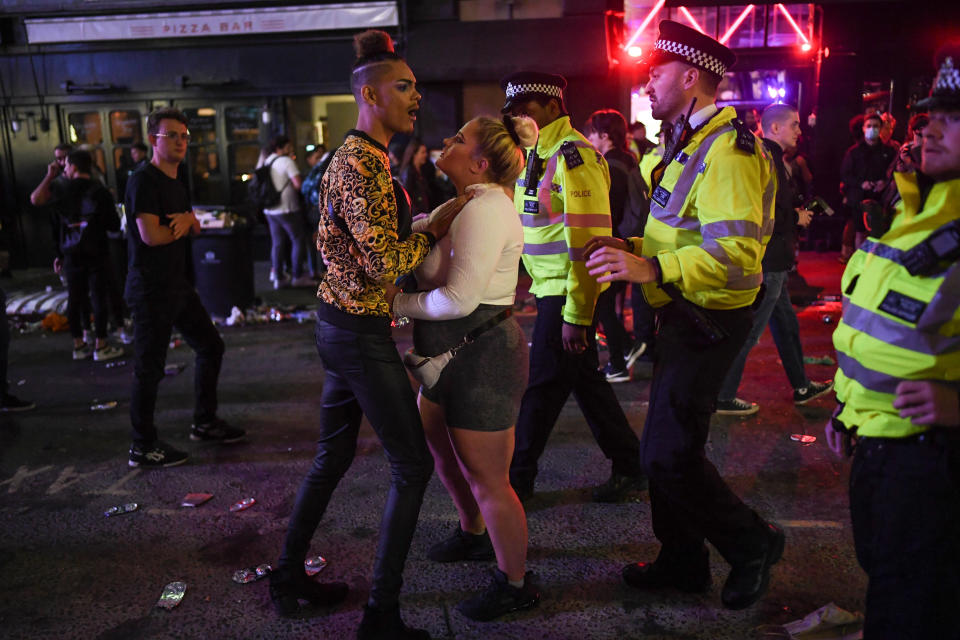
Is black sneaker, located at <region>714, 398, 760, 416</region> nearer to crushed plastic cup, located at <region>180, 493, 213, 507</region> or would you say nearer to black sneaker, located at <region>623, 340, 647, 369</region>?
black sneaker, located at <region>623, 340, 647, 369</region>

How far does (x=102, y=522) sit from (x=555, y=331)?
8.96ft

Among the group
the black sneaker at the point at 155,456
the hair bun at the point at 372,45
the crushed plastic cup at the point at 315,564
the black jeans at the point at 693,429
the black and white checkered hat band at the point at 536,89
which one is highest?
the hair bun at the point at 372,45

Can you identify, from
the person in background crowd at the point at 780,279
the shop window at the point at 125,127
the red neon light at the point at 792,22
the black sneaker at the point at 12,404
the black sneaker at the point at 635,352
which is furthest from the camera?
the shop window at the point at 125,127

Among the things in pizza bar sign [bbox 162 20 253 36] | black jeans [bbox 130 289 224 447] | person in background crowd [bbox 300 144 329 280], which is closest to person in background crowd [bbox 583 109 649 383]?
black jeans [bbox 130 289 224 447]

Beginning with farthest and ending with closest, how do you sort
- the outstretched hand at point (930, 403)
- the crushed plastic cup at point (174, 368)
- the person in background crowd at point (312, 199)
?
the person in background crowd at point (312, 199)
the crushed plastic cup at point (174, 368)
the outstretched hand at point (930, 403)

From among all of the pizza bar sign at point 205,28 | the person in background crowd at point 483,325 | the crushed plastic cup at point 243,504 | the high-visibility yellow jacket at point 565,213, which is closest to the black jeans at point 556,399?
the high-visibility yellow jacket at point 565,213

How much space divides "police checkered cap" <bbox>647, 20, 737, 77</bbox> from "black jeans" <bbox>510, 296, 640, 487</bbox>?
1.39 m

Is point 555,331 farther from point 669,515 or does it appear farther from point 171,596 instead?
point 171,596

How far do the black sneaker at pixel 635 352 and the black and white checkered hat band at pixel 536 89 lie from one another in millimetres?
3353

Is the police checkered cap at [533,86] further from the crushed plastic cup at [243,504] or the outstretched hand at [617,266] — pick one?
the crushed plastic cup at [243,504]

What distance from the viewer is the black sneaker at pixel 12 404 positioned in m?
6.24

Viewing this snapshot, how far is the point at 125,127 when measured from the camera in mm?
13781

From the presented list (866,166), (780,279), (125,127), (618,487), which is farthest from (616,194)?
(125,127)

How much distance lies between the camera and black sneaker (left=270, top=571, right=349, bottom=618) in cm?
326
